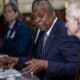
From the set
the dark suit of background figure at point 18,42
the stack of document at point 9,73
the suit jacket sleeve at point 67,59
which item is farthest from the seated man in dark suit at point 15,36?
the suit jacket sleeve at point 67,59

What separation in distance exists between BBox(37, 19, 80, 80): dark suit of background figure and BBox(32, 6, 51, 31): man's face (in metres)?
0.08

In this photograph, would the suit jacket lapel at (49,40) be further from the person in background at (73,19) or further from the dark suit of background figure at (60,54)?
the person in background at (73,19)

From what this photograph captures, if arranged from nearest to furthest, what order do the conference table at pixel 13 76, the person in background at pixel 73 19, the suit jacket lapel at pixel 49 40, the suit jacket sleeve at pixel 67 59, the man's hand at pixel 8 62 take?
1. the person in background at pixel 73 19
2. the suit jacket sleeve at pixel 67 59
3. the conference table at pixel 13 76
4. the suit jacket lapel at pixel 49 40
5. the man's hand at pixel 8 62

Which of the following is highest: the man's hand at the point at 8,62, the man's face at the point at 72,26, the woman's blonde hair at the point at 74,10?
the woman's blonde hair at the point at 74,10

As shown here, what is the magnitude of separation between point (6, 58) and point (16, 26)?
1.27 metres

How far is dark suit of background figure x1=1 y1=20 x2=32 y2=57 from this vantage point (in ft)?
14.1

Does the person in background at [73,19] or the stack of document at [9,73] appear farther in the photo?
the stack of document at [9,73]

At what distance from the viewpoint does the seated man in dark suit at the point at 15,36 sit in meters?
4.33

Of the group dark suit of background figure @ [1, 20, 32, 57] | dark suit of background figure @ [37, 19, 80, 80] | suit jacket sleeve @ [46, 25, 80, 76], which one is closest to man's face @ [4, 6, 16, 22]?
dark suit of background figure @ [1, 20, 32, 57]

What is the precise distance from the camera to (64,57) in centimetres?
304

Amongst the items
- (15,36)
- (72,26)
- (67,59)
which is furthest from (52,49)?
(15,36)

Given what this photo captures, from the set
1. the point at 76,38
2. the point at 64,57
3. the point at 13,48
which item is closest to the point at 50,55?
the point at 64,57

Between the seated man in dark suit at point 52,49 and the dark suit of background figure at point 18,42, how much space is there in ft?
2.52

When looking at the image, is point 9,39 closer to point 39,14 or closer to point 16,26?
point 16,26
